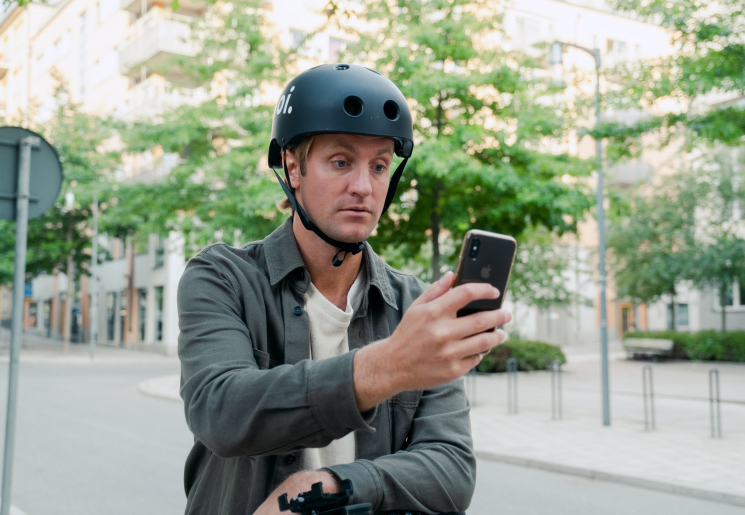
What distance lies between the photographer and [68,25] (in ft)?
144

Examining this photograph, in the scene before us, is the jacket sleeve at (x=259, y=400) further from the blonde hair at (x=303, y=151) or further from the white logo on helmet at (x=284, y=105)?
the white logo on helmet at (x=284, y=105)

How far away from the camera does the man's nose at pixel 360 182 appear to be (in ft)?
5.49

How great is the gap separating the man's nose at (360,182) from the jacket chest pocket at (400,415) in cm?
49

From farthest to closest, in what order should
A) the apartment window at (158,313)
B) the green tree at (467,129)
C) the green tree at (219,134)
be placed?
1. the apartment window at (158,313)
2. the green tree at (219,134)
3. the green tree at (467,129)

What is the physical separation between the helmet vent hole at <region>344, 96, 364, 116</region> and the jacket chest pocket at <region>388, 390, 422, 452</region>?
682 millimetres

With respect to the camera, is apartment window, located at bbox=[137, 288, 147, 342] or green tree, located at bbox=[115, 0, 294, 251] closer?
green tree, located at bbox=[115, 0, 294, 251]

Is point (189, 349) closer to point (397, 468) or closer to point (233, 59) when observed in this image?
point (397, 468)

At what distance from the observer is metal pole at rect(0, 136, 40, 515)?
511 centimetres

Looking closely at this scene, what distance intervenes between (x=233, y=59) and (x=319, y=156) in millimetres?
17216

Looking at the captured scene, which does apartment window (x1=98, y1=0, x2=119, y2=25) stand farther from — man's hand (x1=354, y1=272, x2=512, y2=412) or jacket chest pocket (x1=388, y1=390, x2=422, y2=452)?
man's hand (x1=354, y1=272, x2=512, y2=412)

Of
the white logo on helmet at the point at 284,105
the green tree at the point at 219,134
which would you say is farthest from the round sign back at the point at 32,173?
the green tree at the point at 219,134

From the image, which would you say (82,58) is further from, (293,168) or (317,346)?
(317,346)

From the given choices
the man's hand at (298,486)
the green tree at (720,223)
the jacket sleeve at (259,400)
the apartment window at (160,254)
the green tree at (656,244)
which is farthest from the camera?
the apartment window at (160,254)

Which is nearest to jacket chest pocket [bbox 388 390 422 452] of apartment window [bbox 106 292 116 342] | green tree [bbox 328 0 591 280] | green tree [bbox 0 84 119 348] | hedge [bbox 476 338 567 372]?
green tree [bbox 328 0 591 280]
